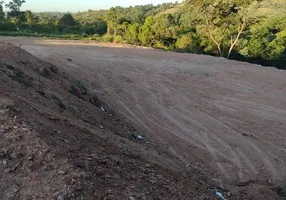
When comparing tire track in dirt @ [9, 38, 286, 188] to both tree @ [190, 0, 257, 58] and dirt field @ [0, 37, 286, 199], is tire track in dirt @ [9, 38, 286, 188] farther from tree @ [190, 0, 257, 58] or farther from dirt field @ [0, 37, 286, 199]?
tree @ [190, 0, 257, 58]

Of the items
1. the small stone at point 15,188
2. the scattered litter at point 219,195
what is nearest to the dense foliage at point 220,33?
the scattered litter at point 219,195

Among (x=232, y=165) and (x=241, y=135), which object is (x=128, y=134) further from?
(x=241, y=135)

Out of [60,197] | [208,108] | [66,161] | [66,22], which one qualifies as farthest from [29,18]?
[60,197]

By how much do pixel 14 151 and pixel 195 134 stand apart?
6027mm

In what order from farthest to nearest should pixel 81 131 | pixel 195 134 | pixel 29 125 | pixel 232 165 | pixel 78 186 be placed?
pixel 195 134 → pixel 232 165 → pixel 81 131 → pixel 29 125 → pixel 78 186

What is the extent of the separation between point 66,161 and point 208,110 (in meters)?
8.34

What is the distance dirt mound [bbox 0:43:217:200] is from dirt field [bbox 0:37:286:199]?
1336 mm

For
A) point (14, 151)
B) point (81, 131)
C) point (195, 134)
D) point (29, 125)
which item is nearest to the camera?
point (14, 151)

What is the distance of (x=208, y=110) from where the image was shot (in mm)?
12453

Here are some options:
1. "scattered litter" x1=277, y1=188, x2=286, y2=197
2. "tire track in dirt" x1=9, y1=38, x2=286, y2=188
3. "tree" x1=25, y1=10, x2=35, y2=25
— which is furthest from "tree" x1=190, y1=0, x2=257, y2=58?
"tree" x1=25, y1=10, x2=35, y2=25

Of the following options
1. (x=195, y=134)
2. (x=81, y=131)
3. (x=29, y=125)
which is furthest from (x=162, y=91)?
(x=29, y=125)

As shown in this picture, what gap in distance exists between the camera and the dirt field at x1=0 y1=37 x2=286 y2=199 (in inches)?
331

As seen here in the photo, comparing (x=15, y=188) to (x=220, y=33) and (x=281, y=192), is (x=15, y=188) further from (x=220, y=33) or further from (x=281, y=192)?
(x=220, y=33)

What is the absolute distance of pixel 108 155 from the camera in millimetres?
5672
